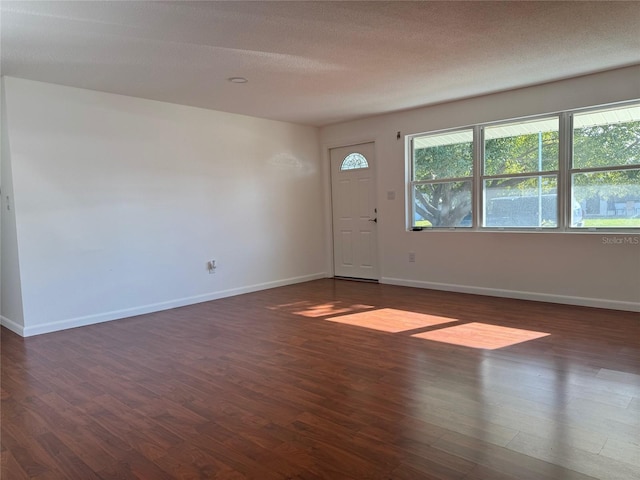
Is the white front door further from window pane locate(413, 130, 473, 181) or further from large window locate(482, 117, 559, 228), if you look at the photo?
large window locate(482, 117, 559, 228)

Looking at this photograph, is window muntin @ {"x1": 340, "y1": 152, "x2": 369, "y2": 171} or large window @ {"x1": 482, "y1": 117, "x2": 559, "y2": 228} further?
window muntin @ {"x1": 340, "y1": 152, "x2": 369, "y2": 171}

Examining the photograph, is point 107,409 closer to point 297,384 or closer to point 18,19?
point 297,384

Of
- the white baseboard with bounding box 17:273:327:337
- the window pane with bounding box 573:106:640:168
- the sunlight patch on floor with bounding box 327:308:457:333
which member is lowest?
the sunlight patch on floor with bounding box 327:308:457:333

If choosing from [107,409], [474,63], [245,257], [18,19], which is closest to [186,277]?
[245,257]

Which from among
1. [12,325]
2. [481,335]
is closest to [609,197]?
[481,335]

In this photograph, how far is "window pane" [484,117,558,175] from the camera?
4.77 meters

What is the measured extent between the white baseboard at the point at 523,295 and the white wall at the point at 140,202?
5.87 ft

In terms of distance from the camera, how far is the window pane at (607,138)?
4.26 m

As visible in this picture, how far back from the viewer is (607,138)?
4402 mm

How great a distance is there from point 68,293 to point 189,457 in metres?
3.11

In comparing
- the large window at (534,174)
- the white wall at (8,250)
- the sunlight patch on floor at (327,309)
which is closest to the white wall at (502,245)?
the large window at (534,174)

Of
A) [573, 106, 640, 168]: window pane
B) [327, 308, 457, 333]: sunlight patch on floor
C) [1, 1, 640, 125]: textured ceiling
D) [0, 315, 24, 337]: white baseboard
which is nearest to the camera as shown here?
[1, 1, 640, 125]: textured ceiling

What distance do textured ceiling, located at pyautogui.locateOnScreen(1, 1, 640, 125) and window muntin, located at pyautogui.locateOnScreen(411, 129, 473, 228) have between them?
33.3 inches

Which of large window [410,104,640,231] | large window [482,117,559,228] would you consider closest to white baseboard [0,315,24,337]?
large window [410,104,640,231]
